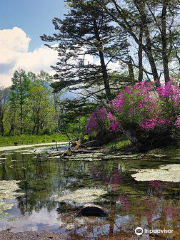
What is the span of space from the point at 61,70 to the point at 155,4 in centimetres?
926

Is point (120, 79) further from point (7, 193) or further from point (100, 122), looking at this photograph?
point (7, 193)

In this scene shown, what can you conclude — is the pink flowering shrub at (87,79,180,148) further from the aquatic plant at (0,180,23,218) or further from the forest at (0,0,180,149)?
the aquatic plant at (0,180,23,218)

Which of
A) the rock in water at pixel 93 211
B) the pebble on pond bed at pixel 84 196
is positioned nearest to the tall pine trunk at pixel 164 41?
the pebble on pond bed at pixel 84 196

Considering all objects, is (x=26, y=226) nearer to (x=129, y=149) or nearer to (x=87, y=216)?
(x=87, y=216)

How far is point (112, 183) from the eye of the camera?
750 centimetres

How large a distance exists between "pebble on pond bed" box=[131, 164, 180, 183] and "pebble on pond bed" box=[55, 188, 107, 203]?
5.26 ft

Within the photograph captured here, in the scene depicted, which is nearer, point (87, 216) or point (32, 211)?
point (87, 216)

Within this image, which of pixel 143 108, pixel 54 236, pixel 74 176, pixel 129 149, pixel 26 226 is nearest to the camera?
pixel 54 236

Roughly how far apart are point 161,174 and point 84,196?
9.54 ft

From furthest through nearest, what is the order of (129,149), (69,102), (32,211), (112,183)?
(69,102)
(129,149)
(112,183)
(32,211)

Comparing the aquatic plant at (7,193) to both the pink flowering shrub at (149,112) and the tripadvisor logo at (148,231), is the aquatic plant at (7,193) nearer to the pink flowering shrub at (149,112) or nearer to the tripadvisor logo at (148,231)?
the tripadvisor logo at (148,231)

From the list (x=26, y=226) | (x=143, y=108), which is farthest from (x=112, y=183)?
(x=143, y=108)

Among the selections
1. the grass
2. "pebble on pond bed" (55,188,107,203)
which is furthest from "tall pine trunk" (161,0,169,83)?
the grass

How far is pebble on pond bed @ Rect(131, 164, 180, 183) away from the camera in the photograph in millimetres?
7427
